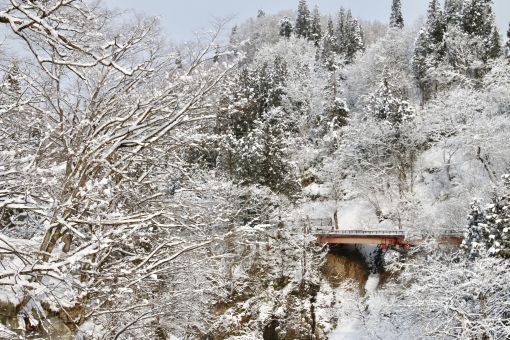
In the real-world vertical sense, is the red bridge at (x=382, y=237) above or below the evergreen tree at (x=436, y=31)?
below

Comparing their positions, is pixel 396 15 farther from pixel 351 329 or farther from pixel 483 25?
pixel 351 329

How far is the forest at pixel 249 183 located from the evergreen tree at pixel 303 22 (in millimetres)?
4353

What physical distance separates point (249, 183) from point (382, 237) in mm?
9796

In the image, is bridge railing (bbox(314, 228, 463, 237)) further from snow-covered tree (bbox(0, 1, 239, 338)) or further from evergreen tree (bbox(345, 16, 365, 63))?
evergreen tree (bbox(345, 16, 365, 63))

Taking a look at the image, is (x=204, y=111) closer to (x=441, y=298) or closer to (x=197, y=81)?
(x=197, y=81)

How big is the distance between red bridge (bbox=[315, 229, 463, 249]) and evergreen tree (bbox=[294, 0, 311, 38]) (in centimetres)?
4288

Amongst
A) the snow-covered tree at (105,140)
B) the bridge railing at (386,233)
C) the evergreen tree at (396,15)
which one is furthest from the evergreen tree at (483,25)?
the snow-covered tree at (105,140)

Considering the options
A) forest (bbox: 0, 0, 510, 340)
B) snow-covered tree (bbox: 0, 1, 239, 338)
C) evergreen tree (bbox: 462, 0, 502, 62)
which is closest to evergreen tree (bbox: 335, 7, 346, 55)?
forest (bbox: 0, 0, 510, 340)

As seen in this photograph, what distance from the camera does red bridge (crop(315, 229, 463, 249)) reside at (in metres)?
19.1

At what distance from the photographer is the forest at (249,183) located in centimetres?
370

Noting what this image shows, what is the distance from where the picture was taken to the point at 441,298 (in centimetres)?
1166

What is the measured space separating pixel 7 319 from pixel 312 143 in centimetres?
3344

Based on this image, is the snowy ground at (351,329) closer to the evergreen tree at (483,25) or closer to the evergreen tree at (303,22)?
the evergreen tree at (483,25)

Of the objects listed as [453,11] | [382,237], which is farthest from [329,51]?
[382,237]
